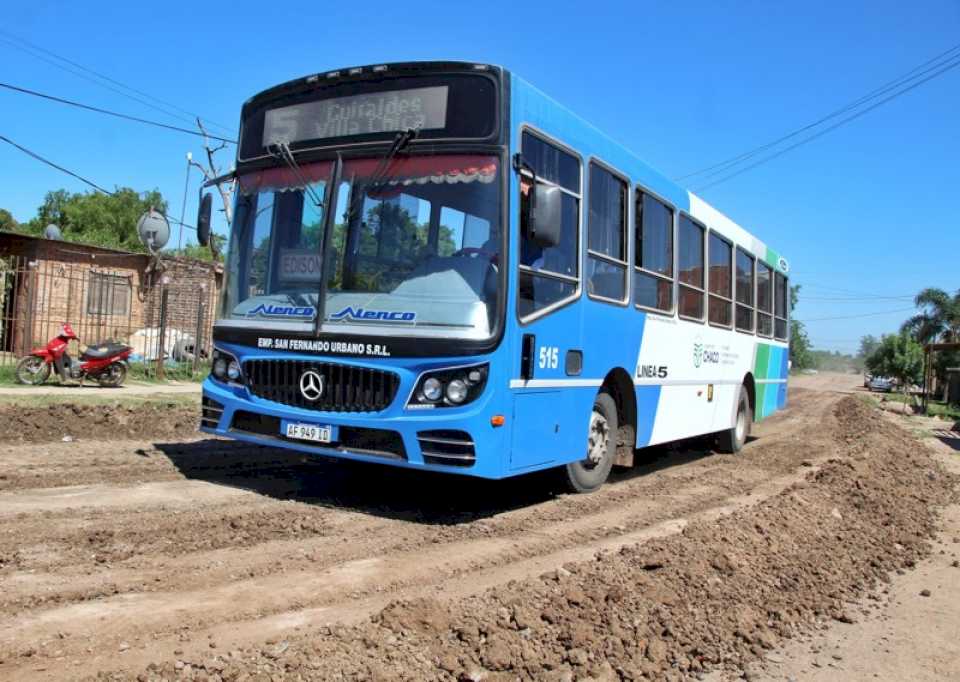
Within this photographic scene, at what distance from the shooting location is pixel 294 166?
21.5 feet

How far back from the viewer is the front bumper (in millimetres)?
5633

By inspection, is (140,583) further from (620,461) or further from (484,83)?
(620,461)

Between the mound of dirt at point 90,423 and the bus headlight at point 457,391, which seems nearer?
the bus headlight at point 457,391

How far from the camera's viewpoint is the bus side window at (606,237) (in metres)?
7.14

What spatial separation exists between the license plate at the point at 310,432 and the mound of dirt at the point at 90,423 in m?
4.55

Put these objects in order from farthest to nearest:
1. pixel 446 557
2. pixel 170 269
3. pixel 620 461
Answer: pixel 170 269 → pixel 620 461 → pixel 446 557

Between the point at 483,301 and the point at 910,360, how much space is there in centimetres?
6176

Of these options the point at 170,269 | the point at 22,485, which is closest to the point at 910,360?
the point at 170,269

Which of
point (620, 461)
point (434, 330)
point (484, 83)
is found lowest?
point (620, 461)

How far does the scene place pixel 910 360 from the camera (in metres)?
59.0

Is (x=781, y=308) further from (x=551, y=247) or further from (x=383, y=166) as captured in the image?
(x=383, y=166)

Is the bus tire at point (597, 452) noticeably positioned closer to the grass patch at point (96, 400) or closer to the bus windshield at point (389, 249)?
the bus windshield at point (389, 249)

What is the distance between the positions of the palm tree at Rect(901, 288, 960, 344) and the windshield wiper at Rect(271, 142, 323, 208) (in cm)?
5709

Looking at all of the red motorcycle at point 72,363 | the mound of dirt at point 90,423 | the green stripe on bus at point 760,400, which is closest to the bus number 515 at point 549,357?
the mound of dirt at point 90,423
